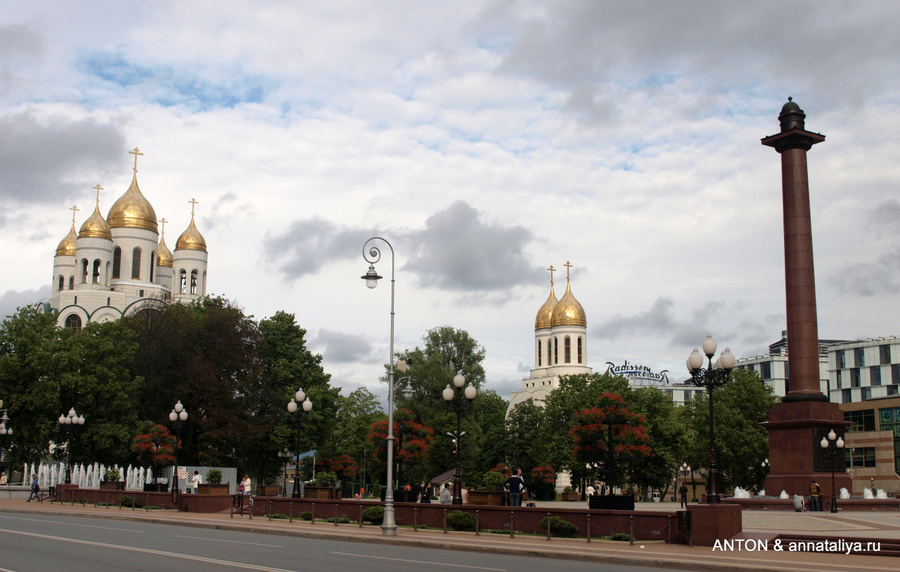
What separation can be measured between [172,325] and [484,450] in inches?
1182

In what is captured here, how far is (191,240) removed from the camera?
327 feet

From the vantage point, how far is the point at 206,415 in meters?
60.3

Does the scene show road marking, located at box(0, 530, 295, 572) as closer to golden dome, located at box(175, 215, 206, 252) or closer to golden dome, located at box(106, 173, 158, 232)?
golden dome, located at box(106, 173, 158, 232)

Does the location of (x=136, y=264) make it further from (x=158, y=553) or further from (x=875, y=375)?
(x=875, y=375)

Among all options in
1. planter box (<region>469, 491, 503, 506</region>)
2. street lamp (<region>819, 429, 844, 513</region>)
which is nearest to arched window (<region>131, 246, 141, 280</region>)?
planter box (<region>469, 491, 503, 506</region>)

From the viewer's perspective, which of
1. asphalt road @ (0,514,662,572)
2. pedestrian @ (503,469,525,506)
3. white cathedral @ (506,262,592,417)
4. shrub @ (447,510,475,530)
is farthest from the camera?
white cathedral @ (506,262,592,417)

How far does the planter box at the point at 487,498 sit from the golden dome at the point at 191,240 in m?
78.1

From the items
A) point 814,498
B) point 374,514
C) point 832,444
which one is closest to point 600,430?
point 374,514

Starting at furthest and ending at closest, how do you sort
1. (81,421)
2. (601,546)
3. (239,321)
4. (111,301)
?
(111,301) < (239,321) < (81,421) < (601,546)

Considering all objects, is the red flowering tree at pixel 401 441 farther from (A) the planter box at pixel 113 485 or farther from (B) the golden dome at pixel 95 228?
(B) the golden dome at pixel 95 228

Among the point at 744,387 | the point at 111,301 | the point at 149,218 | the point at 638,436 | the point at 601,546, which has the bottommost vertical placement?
the point at 601,546

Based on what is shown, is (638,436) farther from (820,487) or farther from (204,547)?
(204,547)

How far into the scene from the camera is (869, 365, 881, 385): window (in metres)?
112

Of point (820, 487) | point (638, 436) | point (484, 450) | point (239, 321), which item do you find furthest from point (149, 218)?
point (820, 487)
